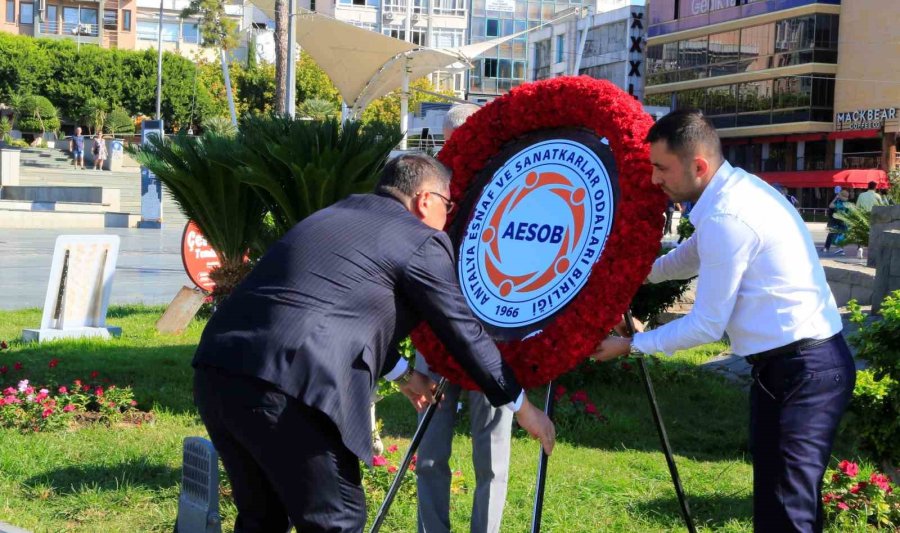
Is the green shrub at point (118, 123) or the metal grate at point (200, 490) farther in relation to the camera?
the green shrub at point (118, 123)

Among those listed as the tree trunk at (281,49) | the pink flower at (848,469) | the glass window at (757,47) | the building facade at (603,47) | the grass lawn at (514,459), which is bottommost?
the grass lawn at (514,459)

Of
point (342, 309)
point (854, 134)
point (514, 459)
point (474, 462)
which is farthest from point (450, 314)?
point (854, 134)

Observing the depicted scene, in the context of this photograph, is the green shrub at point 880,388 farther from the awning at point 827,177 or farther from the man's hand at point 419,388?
the awning at point 827,177

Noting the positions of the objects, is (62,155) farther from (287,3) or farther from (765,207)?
(765,207)

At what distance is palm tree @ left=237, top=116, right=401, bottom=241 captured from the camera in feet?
21.9

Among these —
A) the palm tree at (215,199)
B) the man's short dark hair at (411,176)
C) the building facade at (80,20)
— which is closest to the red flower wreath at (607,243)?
the man's short dark hair at (411,176)

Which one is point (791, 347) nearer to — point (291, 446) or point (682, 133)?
point (682, 133)

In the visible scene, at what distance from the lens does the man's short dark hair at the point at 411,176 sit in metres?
3.42

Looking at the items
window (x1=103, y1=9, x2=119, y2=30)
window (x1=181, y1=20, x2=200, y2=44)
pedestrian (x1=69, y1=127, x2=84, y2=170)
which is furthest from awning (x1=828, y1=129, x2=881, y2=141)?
window (x1=181, y1=20, x2=200, y2=44)

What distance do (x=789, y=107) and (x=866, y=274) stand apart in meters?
47.3

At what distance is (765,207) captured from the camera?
346 cm

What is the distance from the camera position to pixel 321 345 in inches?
119

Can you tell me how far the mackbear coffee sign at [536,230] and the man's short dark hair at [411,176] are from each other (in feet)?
2.10

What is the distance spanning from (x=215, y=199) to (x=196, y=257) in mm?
3322
